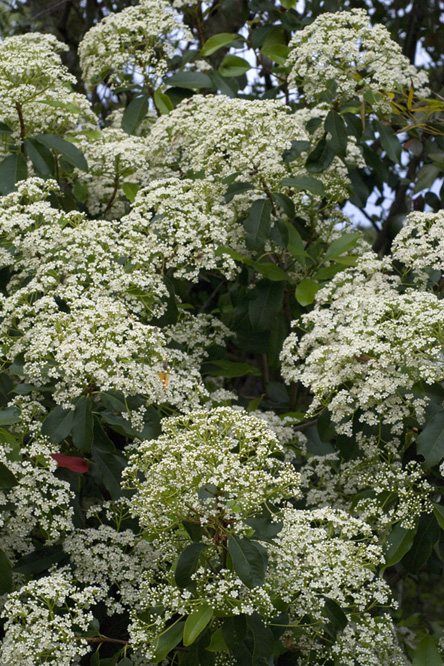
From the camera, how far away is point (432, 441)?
2865 mm

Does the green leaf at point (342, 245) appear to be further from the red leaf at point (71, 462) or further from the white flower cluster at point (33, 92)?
the red leaf at point (71, 462)

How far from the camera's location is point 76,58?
20.7 ft

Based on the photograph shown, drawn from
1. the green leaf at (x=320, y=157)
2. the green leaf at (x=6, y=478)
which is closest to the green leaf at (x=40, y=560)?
the green leaf at (x=6, y=478)

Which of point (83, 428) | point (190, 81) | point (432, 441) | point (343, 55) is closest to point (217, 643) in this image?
point (83, 428)

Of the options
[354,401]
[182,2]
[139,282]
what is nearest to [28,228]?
[139,282]

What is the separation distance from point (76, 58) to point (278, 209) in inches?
127

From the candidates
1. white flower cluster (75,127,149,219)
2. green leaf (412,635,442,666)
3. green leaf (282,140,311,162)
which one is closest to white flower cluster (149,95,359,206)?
green leaf (282,140,311,162)

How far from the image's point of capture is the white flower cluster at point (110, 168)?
403cm

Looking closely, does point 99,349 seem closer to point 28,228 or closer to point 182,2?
point 28,228

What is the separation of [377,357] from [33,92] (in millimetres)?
1970

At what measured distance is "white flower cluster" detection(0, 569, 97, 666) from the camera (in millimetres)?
2539

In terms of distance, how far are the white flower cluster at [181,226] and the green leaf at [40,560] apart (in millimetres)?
1215

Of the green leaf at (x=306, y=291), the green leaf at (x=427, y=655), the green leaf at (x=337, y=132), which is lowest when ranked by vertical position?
the green leaf at (x=427, y=655)

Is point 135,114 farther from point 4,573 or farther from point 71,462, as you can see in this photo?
point 4,573
